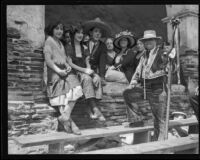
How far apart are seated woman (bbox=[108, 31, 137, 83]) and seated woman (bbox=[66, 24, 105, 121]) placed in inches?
30.7

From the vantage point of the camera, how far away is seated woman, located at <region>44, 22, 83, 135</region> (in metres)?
4.48

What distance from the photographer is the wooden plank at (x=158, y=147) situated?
3.58 meters

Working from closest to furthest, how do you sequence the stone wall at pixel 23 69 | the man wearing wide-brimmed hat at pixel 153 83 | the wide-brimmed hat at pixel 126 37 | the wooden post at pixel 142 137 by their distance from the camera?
the stone wall at pixel 23 69 → the man wearing wide-brimmed hat at pixel 153 83 → the wooden post at pixel 142 137 → the wide-brimmed hat at pixel 126 37

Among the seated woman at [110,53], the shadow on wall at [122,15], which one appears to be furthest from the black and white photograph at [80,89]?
the shadow on wall at [122,15]

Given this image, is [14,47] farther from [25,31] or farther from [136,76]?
[136,76]

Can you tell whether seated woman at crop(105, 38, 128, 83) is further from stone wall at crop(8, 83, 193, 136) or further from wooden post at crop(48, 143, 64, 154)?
wooden post at crop(48, 143, 64, 154)

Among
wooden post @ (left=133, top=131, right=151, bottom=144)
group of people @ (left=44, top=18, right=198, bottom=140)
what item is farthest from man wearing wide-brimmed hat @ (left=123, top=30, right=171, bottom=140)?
wooden post @ (left=133, top=131, right=151, bottom=144)

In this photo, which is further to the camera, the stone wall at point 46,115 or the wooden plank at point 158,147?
the stone wall at point 46,115

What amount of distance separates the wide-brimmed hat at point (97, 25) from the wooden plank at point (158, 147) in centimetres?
239

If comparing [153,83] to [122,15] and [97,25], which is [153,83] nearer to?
[97,25]

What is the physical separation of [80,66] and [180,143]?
6.78ft

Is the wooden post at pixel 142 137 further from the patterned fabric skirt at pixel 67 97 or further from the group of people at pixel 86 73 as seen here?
the patterned fabric skirt at pixel 67 97

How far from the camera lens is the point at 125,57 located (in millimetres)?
5707

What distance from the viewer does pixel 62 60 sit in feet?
15.2
